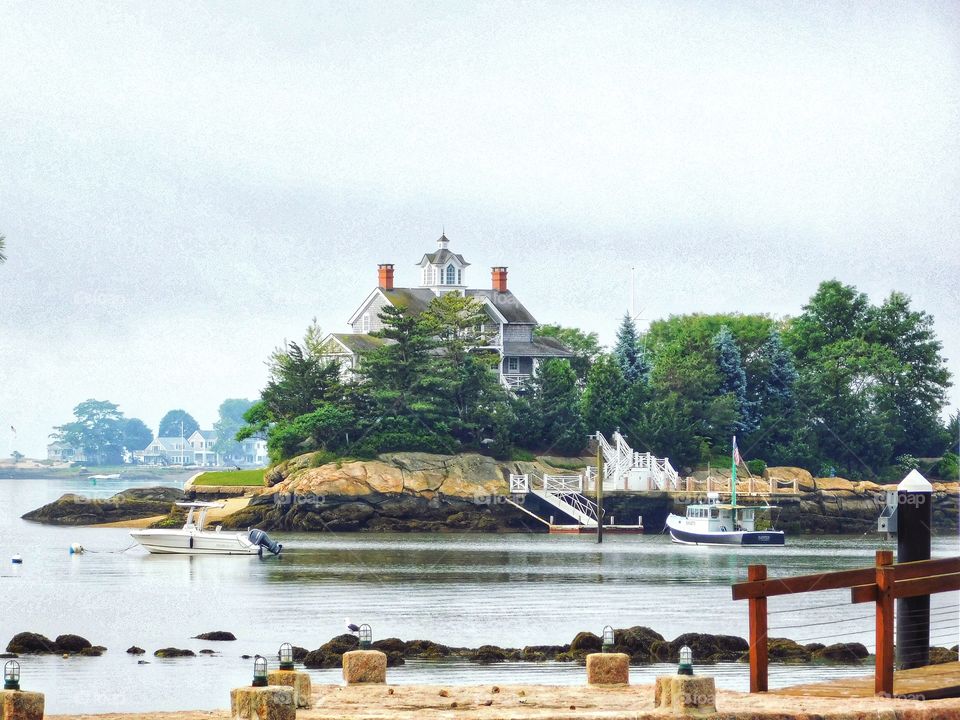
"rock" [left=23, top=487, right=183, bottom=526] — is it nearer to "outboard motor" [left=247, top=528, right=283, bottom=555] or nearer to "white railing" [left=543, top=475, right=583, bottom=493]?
"white railing" [left=543, top=475, right=583, bottom=493]

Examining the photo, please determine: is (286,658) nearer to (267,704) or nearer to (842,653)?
(267,704)

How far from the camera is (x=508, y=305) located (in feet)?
354

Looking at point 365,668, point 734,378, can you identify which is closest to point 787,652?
point 365,668

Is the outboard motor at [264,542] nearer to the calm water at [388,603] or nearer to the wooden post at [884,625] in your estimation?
the calm water at [388,603]

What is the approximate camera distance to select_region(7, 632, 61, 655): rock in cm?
3177

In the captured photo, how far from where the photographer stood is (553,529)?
88875mm

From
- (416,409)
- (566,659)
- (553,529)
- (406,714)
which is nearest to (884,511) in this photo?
(553,529)

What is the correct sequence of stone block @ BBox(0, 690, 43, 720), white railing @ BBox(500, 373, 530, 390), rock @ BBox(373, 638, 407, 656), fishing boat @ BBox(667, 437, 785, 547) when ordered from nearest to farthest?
stone block @ BBox(0, 690, 43, 720)
rock @ BBox(373, 638, 407, 656)
fishing boat @ BBox(667, 437, 785, 547)
white railing @ BBox(500, 373, 530, 390)

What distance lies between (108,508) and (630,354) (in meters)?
33.1

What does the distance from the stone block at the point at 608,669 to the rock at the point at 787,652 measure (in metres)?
11.2

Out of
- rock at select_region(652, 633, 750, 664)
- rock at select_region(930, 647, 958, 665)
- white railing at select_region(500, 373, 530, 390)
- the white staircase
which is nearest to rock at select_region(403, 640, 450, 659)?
rock at select_region(652, 633, 750, 664)

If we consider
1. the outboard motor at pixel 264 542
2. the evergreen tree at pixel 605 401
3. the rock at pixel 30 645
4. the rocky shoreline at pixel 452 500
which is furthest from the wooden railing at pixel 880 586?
the evergreen tree at pixel 605 401

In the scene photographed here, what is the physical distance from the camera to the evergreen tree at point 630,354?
102125 mm

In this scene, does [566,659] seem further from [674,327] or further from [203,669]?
[674,327]
